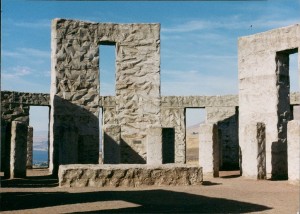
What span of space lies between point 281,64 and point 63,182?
311 inches

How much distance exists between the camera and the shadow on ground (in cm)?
702

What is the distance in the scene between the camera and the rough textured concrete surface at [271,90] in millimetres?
13734

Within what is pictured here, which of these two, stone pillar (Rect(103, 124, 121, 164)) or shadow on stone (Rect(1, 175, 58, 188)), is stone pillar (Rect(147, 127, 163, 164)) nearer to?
stone pillar (Rect(103, 124, 121, 164))

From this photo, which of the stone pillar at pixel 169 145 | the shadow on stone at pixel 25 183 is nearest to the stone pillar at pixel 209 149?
the shadow on stone at pixel 25 183

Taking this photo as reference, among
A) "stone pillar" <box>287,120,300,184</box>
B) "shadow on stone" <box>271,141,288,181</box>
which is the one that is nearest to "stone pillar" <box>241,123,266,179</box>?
"shadow on stone" <box>271,141,288,181</box>

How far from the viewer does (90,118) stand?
16031 millimetres

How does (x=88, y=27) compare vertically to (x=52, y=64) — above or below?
above

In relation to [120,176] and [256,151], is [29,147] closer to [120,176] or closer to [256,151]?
[120,176]

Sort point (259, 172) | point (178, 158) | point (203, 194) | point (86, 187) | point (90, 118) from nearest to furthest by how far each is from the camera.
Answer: point (203, 194)
point (86, 187)
point (259, 172)
point (90, 118)
point (178, 158)

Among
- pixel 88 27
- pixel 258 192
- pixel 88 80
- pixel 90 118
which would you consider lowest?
pixel 258 192

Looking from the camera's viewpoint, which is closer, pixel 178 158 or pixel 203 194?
pixel 203 194

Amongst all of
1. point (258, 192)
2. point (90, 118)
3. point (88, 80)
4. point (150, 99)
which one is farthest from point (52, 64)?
point (258, 192)

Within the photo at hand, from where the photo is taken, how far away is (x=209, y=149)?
1369cm

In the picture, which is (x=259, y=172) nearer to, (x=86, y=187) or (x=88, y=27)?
(x=86, y=187)
